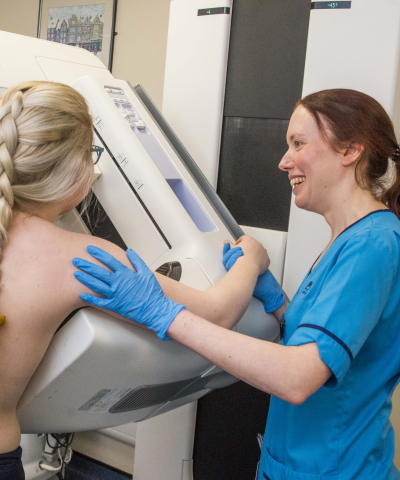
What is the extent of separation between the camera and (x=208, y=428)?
1.80 meters

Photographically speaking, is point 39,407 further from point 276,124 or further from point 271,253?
point 276,124

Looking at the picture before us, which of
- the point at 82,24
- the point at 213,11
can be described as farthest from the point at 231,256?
the point at 82,24

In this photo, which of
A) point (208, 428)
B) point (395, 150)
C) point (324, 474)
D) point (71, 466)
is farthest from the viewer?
point (71, 466)

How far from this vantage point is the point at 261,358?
0.96m

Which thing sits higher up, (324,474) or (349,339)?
(349,339)

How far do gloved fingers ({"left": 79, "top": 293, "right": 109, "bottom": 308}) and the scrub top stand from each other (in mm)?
359

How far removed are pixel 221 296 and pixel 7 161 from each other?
1.69 feet

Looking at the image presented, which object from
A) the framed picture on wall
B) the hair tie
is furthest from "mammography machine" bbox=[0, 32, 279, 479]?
the framed picture on wall

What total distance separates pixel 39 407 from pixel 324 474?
61 centimetres

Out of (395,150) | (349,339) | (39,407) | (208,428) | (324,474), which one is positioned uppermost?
(395,150)

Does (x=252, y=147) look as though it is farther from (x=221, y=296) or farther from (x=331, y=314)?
(x=331, y=314)

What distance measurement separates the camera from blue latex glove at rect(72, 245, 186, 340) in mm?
971

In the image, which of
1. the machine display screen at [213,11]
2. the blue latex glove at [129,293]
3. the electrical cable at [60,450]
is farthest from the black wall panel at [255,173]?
the electrical cable at [60,450]

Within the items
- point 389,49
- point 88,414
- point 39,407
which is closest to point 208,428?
point 88,414
